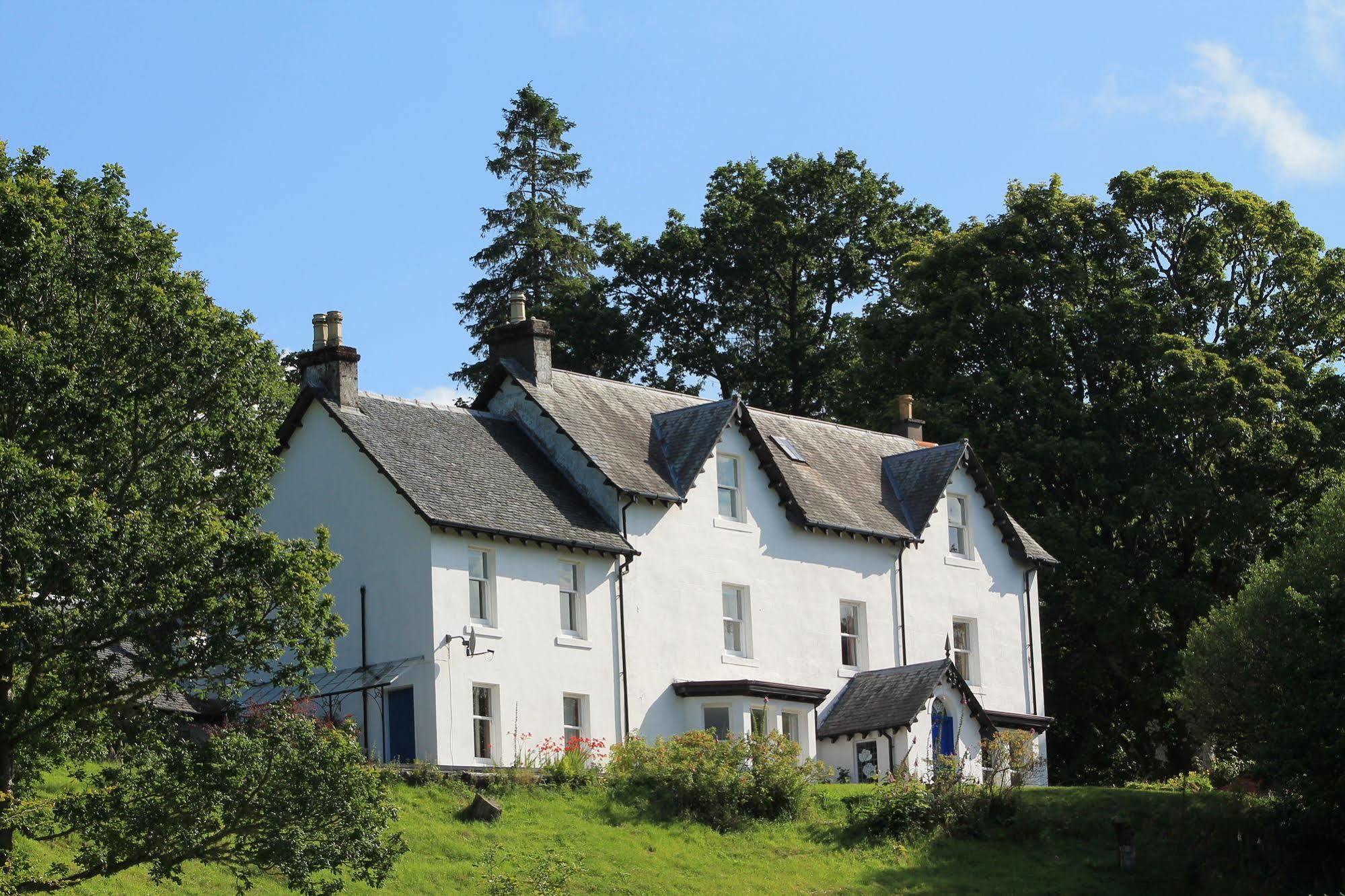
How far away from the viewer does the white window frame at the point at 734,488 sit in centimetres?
4634

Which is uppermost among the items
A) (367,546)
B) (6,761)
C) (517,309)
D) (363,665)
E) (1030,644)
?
(517,309)

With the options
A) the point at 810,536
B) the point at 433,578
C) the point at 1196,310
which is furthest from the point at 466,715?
the point at 1196,310

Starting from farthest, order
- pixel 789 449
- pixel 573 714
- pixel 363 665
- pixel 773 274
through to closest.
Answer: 1. pixel 773 274
2. pixel 789 449
3. pixel 573 714
4. pixel 363 665

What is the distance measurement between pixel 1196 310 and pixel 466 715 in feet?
92.4

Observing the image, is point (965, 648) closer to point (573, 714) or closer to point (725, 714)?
point (725, 714)

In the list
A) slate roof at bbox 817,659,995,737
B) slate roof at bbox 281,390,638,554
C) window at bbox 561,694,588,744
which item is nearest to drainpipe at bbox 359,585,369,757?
slate roof at bbox 281,390,638,554

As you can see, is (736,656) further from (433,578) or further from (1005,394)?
(1005,394)

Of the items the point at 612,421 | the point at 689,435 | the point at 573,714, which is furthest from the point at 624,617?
the point at 612,421

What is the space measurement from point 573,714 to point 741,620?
5.40m

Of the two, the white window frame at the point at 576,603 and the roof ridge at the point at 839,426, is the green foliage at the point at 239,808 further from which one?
the roof ridge at the point at 839,426

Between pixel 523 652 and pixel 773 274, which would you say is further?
pixel 773 274

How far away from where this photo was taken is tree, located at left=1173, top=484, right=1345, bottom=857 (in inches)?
1471

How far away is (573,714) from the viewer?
42.7 m

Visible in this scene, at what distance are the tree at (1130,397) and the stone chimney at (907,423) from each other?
1.50 m
